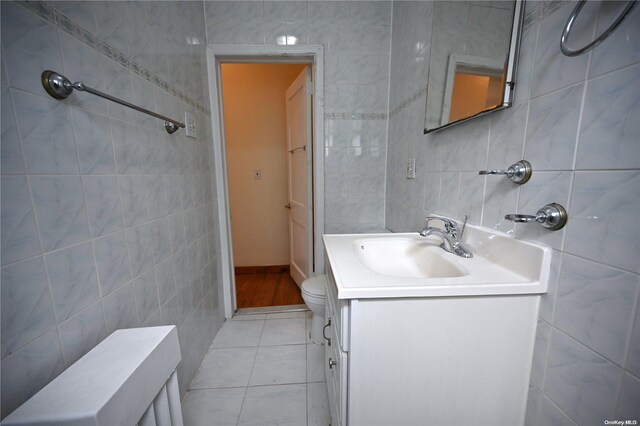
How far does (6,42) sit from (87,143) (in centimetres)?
25

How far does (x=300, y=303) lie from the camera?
2.18 metres

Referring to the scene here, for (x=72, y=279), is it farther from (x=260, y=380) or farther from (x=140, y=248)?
(x=260, y=380)

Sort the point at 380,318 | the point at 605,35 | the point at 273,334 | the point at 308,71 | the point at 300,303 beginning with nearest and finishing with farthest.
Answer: the point at 605,35
the point at 380,318
the point at 273,334
the point at 308,71
the point at 300,303

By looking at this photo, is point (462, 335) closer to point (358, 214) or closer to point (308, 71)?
point (358, 214)

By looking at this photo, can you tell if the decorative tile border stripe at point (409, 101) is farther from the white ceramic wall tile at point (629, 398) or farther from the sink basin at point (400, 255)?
the white ceramic wall tile at point (629, 398)

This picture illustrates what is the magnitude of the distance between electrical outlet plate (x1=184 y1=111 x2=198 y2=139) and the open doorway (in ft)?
2.53

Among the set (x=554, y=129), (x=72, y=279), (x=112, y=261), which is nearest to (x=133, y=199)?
(x=112, y=261)

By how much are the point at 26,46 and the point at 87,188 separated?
351 millimetres

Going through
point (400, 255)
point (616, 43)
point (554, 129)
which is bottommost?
point (400, 255)

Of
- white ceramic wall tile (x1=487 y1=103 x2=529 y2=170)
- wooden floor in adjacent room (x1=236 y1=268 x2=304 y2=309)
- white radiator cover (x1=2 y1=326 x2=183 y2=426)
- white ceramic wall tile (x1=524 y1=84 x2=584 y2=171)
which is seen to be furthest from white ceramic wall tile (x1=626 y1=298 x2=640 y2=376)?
wooden floor in adjacent room (x1=236 y1=268 x2=304 y2=309)

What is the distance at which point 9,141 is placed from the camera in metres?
0.52

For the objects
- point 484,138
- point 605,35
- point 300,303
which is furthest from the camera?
point 300,303

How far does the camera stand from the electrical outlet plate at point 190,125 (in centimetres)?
132

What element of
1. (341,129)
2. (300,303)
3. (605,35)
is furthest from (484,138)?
(300,303)
